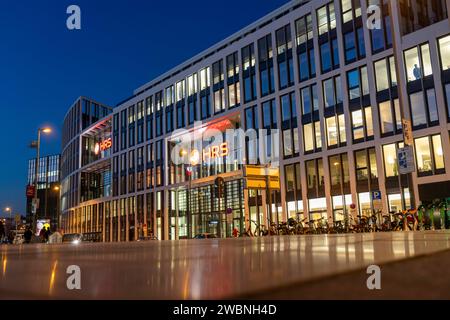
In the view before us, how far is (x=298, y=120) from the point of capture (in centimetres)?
3581

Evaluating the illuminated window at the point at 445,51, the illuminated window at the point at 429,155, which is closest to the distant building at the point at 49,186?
the illuminated window at the point at 429,155

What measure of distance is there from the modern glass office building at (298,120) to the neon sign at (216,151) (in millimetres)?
165

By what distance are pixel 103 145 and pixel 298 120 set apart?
38729mm

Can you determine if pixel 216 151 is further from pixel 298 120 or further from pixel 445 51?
pixel 445 51

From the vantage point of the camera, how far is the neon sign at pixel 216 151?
42.8 metres

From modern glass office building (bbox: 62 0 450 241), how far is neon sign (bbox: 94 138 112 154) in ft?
20.2

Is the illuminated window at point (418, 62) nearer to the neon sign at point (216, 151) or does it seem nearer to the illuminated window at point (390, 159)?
the illuminated window at point (390, 159)

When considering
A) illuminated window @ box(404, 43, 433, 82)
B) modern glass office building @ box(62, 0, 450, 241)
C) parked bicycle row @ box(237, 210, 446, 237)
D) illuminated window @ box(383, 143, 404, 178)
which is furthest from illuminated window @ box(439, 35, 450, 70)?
parked bicycle row @ box(237, 210, 446, 237)

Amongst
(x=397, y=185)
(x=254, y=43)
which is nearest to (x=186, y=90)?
(x=254, y=43)

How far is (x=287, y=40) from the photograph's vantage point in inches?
1484

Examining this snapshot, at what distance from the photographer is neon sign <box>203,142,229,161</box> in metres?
42.8

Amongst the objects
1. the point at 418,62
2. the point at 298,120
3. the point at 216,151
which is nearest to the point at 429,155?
the point at 418,62

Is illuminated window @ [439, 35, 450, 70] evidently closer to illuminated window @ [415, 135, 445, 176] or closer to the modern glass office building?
the modern glass office building
